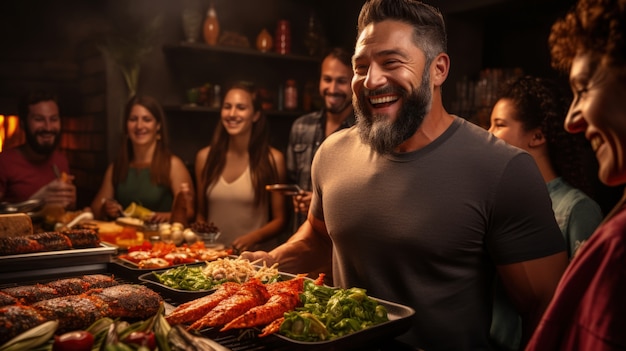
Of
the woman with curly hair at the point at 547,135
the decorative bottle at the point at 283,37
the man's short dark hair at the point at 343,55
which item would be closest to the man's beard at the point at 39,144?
the man's short dark hair at the point at 343,55

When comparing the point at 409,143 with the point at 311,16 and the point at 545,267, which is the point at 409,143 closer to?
the point at 545,267

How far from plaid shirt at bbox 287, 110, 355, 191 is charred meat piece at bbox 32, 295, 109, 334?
2690mm

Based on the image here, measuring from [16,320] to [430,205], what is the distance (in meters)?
1.19

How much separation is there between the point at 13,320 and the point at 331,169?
1165 mm

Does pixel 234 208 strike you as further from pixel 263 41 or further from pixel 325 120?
pixel 263 41

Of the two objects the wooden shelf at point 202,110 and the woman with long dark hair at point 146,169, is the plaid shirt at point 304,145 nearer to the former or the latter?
the woman with long dark hair at point 146,169

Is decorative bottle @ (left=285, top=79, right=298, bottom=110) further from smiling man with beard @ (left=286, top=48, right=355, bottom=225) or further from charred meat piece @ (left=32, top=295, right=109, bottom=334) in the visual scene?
charred meat piece @ (left=32, top=295, right=109, bottom=334)

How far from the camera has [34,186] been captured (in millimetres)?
4371

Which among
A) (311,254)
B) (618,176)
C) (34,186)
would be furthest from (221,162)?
(618,176)

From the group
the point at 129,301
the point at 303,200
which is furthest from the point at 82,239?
the point at 303,200

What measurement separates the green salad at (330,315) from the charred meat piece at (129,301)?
15.9 inches

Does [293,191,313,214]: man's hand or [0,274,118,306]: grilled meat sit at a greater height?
[293,191,313,214]: man's hand

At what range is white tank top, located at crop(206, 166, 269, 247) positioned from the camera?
4219 millimetres

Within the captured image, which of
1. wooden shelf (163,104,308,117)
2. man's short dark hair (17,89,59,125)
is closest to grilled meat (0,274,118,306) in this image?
man's short dark hair (17,89,59,125)
